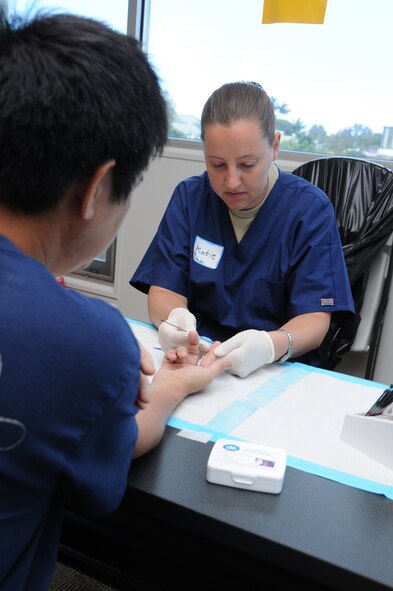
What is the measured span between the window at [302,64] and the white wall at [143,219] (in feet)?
0.51

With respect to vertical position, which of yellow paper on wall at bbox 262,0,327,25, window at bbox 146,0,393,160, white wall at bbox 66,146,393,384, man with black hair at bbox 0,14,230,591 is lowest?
white wall at bbox 66,146,393,384

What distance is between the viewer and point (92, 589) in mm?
1595

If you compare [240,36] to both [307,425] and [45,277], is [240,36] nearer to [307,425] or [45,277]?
[307,425]

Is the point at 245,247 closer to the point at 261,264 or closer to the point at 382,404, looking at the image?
the point at 261,264

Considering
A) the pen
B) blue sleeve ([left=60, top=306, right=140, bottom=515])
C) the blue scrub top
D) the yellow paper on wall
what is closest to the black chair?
the blue scrub top

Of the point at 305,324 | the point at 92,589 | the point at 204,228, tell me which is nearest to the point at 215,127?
the point at 204,228

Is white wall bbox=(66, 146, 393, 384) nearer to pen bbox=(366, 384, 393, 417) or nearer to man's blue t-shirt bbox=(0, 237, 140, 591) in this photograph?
pen bbox=(366, 384, 393, 417)

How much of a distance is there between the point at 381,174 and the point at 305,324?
2.26 ft

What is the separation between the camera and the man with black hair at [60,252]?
576mm

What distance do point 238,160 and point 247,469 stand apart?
83cm

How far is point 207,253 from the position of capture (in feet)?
5.06

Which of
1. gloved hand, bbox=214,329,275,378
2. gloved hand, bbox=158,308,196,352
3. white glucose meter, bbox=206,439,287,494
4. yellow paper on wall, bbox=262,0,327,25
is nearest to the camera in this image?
white glucose meter, bbox=206,439,287,494

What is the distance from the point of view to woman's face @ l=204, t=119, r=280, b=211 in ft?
4.50

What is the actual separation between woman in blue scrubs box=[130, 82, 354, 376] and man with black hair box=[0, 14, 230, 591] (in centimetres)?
Result: 68
